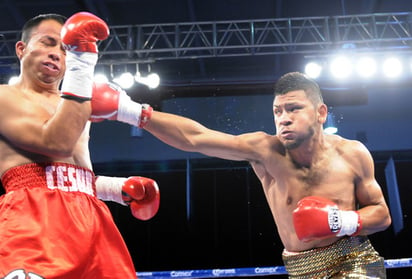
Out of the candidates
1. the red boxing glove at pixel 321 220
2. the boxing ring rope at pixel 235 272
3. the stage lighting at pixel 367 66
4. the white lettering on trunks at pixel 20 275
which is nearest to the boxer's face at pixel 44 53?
the white lettering on trunks at pixel 20 275

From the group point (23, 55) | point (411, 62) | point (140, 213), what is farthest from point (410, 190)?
point (23, 55)

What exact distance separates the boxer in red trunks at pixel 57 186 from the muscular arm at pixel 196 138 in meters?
0.43

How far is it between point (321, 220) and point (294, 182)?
0.35 m

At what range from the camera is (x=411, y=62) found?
6398mm

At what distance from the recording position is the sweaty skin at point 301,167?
2.21m

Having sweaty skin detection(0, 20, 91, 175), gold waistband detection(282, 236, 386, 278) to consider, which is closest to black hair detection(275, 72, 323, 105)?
gold waistband detection(282, 236, 386, 278)

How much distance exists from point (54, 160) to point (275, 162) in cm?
114

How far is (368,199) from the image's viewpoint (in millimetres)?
2271

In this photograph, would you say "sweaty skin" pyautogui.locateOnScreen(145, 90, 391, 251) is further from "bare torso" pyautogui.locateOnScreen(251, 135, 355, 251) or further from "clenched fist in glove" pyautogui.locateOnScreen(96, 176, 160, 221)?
"clenched fist in glove" pyautogui.locateOnScreen(96, 176, 160, 221)

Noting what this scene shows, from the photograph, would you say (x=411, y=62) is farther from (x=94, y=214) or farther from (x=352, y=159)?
(x=94, y=214)

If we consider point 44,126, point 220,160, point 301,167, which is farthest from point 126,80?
point 44,126

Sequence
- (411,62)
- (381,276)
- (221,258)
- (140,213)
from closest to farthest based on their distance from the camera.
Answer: (140,213) → (381,276) → (411,62) → (221,258)

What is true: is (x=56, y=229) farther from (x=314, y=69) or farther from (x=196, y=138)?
(x=314, y=69)

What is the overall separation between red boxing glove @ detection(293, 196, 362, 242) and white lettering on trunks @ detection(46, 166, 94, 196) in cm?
91
